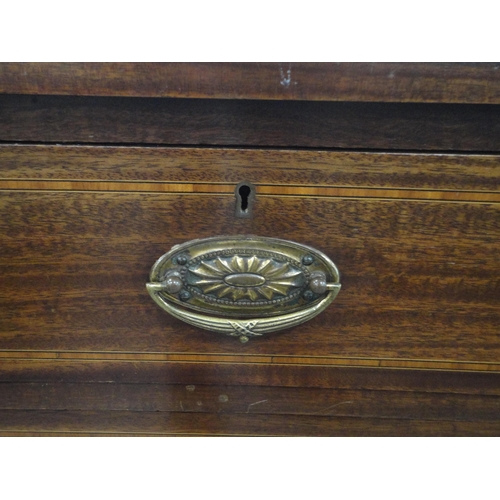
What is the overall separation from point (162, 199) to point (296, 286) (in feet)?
0.75

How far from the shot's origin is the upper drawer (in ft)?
2.16

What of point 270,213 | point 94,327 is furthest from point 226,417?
point 270,213

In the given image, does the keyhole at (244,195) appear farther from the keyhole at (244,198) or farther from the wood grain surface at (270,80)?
the wood grain surface at (270,80)

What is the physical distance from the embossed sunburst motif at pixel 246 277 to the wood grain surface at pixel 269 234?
1.6 inches

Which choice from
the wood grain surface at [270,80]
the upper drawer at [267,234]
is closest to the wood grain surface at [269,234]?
the upper drawer at [267,234]

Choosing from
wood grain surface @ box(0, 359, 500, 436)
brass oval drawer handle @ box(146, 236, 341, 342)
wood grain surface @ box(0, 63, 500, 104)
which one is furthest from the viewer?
wood grain surface @ box(0, 359, 500, 436)

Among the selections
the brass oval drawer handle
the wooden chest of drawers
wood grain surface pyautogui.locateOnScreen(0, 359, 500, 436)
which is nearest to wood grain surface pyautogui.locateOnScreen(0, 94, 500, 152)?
the wooden chest of drawers

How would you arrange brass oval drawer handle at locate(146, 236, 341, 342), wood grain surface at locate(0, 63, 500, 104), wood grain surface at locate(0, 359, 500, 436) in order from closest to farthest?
wood grain surface at locate(0, 63, 500, 104) < brass oval drawer handle at locate(146, 236, 341, 342) < wood grain surface at locate(0, 359, 500, 436)

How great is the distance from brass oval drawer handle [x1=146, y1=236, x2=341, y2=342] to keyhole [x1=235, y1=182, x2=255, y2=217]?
37mm

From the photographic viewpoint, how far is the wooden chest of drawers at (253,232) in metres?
0.61

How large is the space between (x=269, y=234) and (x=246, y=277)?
7 centimetres

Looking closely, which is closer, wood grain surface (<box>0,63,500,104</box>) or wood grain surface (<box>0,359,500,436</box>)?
wood grain surface (<box>0,63,500,104</box>)

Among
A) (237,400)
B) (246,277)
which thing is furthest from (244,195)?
(237,400)

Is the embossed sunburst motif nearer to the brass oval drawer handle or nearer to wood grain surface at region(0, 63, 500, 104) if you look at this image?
the brass oval drawer handle
